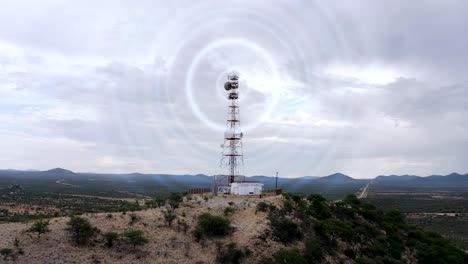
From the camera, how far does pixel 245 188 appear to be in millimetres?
39094

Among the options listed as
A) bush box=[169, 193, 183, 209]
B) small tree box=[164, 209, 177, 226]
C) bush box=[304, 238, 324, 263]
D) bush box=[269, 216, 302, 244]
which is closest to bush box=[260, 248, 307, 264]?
bush box=[304, 238, 324, 263]

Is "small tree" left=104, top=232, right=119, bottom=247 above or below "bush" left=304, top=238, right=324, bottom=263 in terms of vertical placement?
above

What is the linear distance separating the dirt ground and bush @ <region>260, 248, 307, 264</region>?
0.82 metres

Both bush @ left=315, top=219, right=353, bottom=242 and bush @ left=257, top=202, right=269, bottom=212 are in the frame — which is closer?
bush @ left=315, top=219, right=353, bottom=242

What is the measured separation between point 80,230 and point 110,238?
1871mm

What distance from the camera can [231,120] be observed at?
128 feet

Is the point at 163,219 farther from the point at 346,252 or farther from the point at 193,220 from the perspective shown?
the point at 346,252

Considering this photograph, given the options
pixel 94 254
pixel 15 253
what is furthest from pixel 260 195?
pixel 15 253

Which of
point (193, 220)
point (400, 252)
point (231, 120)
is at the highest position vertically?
point (231, 120)

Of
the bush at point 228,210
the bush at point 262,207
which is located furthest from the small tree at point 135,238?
the bush at point 262,207

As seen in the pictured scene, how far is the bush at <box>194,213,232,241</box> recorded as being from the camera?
95.1 ft

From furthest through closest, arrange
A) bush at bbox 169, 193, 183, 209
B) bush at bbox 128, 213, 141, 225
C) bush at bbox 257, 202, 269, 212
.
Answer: bush at bbox 169, 193, 183, 209, bush at bbox 257, 202, 269, 212, bush at bbox 128, 213, 141, 225

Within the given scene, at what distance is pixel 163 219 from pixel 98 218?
14.4 ft

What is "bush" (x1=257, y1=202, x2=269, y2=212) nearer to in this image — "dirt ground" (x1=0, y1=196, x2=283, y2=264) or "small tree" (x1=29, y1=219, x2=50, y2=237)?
"dirt ground" (x1=0, y1=196, x2=283, y2=264)
